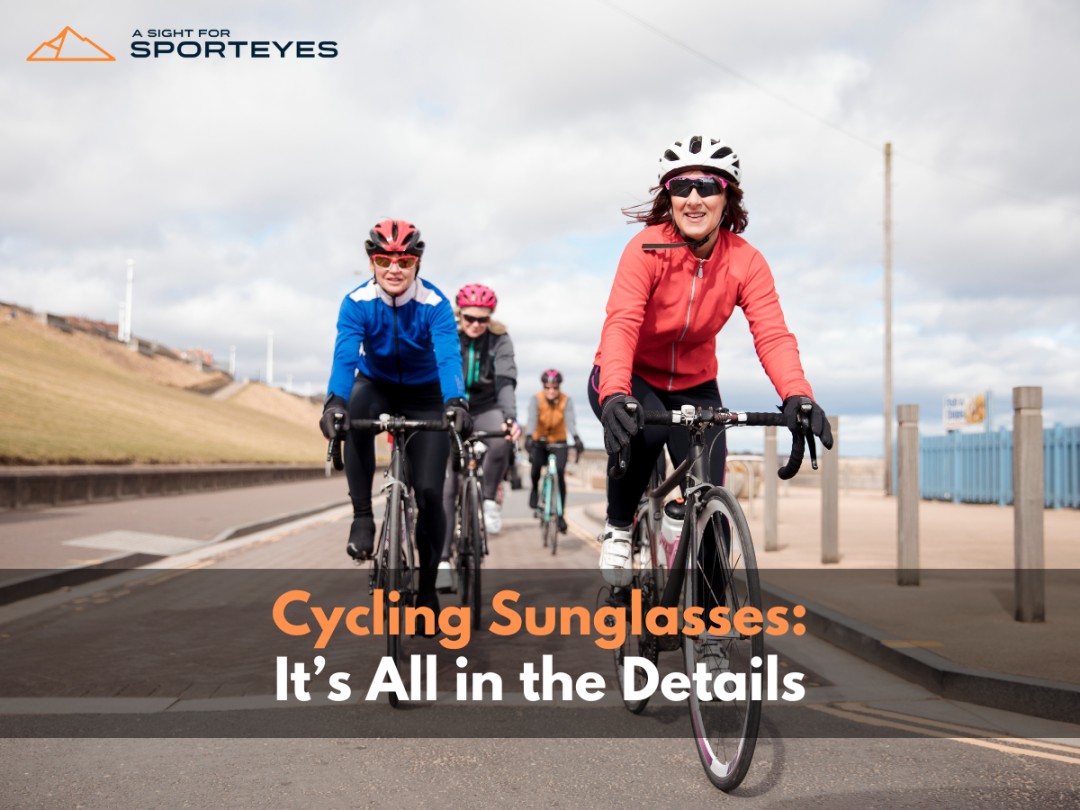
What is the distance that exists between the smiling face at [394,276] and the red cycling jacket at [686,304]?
56.9 inches

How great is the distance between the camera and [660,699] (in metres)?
4.91

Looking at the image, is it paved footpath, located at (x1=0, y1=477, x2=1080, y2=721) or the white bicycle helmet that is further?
paved footpath, located at (x1=0, y1=477, x2=1080, y2=721)

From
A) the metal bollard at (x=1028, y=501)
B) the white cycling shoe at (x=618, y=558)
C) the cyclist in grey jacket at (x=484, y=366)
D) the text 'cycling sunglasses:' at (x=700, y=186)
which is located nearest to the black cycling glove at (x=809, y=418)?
the text 'cycling sunglasses:' at (x=700, y=186)

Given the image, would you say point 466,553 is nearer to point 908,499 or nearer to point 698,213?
point 908,499

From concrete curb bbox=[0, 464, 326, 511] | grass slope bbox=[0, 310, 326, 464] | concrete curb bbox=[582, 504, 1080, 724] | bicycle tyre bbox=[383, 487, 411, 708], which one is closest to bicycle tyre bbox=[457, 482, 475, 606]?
bicycle tyre bbox=[383, 487, 411, 708]

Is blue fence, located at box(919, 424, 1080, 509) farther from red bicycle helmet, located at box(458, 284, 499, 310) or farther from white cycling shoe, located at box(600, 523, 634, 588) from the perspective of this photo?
white cycling shoe, located at box(600, 523, 634, 588)

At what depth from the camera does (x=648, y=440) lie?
443 centimetres

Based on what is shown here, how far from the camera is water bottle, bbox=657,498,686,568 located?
4156 millimetres

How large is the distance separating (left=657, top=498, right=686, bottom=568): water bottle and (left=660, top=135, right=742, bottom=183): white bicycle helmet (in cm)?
128

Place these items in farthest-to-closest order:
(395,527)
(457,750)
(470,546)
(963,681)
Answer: (470,546), (395,527), (963,681), (457,750)

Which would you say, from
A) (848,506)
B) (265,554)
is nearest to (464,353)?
(265,554)

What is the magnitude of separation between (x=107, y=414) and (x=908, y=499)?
119 ft

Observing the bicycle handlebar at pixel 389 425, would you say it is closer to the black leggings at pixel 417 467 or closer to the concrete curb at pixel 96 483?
the black leggings at pixel 417 467

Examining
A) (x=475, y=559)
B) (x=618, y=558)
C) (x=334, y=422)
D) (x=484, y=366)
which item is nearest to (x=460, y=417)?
(x=334, y=422)
